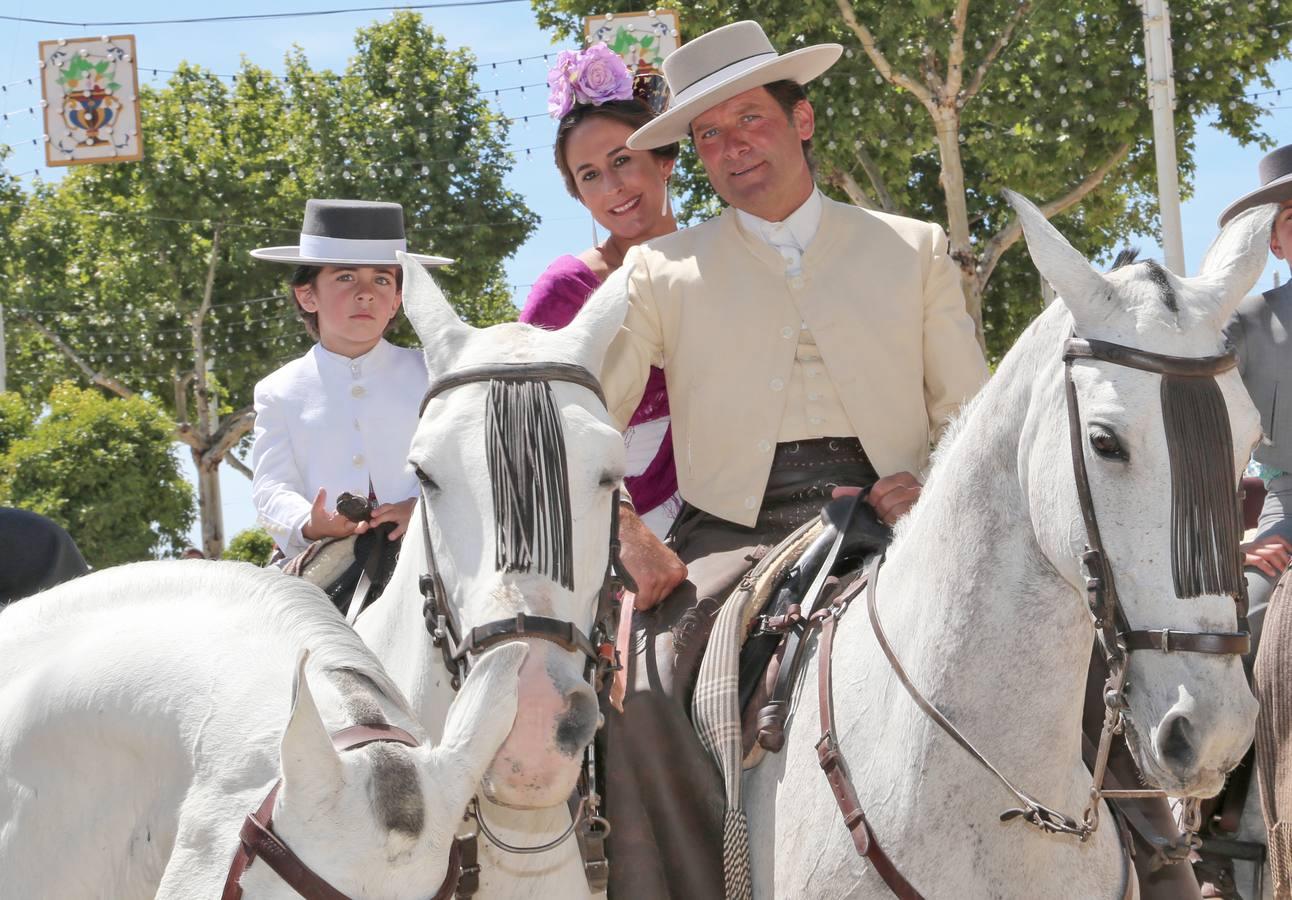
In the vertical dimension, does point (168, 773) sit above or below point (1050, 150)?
below

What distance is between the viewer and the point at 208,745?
2.75 meters

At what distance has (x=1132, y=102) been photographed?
18.3 meters

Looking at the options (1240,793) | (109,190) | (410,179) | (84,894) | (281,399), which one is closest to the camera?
(84,894)

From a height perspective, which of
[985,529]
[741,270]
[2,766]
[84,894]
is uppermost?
[741,270]

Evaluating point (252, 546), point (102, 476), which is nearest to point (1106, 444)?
point (102, 476)

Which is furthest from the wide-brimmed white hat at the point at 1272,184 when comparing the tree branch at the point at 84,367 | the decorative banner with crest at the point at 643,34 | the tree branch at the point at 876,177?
the tree branch at the point at 84,367

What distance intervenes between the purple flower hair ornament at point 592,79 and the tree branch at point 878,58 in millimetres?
12184

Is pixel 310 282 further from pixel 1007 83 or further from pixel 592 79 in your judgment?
pixel 1007 83

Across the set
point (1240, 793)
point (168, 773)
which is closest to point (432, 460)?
A: point (168, 773)

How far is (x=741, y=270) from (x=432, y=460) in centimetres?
171

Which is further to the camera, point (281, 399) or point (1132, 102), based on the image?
point (1132, 102)

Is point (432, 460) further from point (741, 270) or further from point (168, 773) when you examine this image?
point (741, 270)

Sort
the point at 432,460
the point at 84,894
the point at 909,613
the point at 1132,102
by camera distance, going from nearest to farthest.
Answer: the point at 84,894 → the point at 432,460 → the point at 909,613 → the point at 1132,102

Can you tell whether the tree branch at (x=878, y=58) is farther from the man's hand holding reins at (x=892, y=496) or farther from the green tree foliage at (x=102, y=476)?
the man's hand holding reins at (x=892, y=496)
